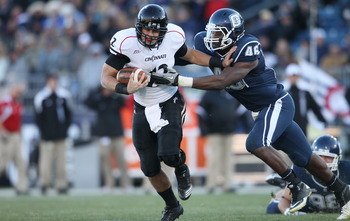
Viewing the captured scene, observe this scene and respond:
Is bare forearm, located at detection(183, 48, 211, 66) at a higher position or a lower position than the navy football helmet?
higher

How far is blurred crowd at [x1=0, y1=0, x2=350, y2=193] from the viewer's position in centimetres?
1502

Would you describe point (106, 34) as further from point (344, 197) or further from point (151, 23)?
point (344, 197)

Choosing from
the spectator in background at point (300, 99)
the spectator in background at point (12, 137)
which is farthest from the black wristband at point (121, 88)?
the spectator in background at point (12, 137)

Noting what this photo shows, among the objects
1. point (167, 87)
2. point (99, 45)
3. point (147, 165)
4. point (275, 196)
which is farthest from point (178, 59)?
point (99, 45)

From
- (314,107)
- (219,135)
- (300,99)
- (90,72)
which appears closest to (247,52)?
(300,99)

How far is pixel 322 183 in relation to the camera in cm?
757

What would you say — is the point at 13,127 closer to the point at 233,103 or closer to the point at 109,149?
the point at 109,149

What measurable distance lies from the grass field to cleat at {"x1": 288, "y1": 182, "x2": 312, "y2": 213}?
6.8 inches

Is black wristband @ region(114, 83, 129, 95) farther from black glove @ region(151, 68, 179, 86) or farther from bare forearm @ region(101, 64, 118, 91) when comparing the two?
black glove @ region(151, 68, 179, 86)

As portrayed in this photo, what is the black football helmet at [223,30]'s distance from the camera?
7.05 m

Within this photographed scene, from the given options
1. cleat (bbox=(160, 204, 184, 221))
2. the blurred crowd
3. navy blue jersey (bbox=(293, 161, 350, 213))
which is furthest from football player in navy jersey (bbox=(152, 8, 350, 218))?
the blurred crowd

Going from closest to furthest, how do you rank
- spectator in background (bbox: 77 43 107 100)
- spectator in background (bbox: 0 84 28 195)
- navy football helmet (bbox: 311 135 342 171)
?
navy football helmet (bbox: 311 135 342 171) → spectator in background (bbox: 0 84 28 195) → spectator in background (bbox: 77 43 107 100)

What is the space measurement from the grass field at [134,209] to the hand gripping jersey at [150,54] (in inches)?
51.8

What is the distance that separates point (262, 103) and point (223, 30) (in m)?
0.81
